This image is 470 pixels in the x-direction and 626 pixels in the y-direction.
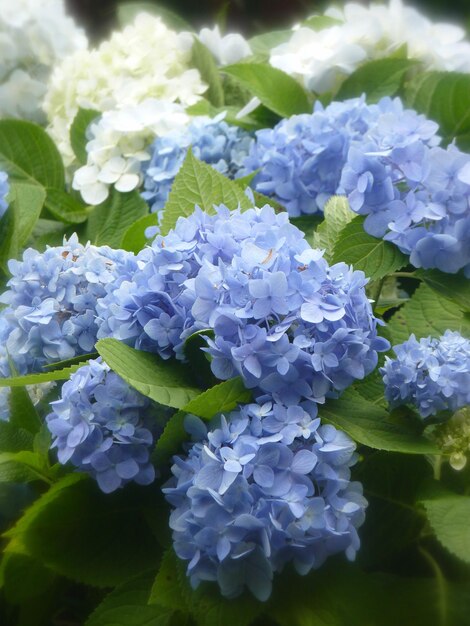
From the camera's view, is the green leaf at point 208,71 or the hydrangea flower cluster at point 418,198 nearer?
the hydrangea flower cluster at point 418,198

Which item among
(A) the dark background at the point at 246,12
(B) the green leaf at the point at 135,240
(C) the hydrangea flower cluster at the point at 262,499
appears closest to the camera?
(C) the hydrangea flower cluster at the point at 262,499

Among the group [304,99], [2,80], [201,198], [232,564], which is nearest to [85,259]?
[201,198]

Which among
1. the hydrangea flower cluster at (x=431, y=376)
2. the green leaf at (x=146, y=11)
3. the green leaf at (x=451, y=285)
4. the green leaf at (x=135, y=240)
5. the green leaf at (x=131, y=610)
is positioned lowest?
the green leaf at (x=131, y=610)

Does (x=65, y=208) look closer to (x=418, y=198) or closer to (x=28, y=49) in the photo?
(x=28, y=49)

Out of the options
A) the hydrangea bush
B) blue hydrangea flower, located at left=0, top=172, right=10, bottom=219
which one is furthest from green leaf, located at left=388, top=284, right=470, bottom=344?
blue hydrangea flower, located at left=0, top=172, right=10, bottom=219

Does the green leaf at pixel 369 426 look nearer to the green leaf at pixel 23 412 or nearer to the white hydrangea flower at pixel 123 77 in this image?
the green leaf at pixel 23 412

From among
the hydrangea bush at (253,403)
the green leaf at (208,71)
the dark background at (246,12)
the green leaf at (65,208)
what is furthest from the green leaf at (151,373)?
the dark background at (246,12)

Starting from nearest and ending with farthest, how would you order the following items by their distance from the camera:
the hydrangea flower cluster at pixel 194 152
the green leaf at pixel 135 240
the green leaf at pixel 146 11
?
1. the green leaf at pixel 135 240
2. the hydrangea flower cluster at pixel 194 152
3. the green leaf at pixel 146 11
